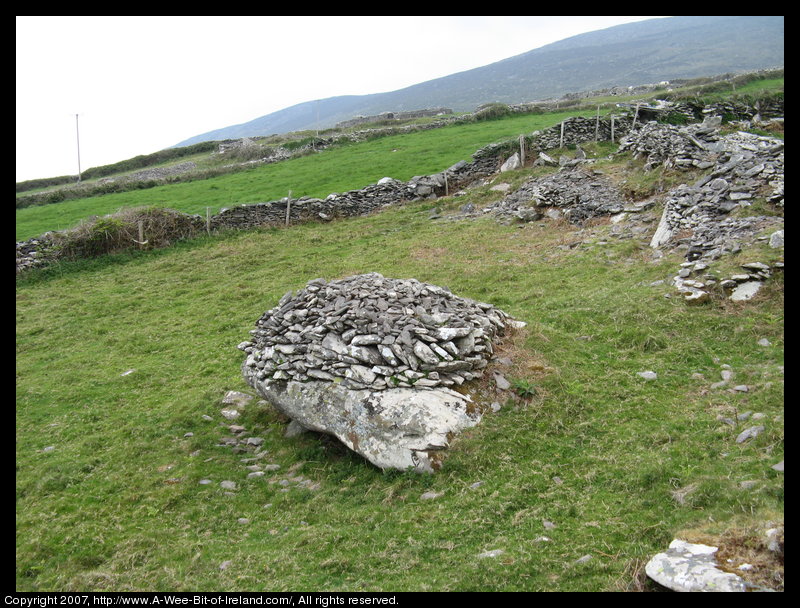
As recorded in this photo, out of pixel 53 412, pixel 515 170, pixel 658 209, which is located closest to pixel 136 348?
pixel 53 412

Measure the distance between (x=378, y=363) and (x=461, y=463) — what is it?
8.11ft

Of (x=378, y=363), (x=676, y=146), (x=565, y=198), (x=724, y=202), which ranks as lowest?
(x=378, y=363)

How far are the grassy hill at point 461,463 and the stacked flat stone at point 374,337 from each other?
3.41ft

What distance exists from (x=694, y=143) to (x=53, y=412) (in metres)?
26.8

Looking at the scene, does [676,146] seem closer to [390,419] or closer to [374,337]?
[374,337]

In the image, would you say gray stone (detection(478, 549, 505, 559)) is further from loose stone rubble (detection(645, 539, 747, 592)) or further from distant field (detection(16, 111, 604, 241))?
distant field (detection(16, 111, 604, 241))

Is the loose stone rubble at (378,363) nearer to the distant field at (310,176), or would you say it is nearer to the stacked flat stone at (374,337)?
the stacked flat stone at (374,337)

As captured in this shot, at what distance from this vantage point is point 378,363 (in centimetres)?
993

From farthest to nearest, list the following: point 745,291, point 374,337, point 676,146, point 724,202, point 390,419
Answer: point 676,146, point 724,202, point 745,291, point 374,337, point 390,419

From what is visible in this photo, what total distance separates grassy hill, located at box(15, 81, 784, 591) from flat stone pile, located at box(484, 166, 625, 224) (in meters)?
5.23

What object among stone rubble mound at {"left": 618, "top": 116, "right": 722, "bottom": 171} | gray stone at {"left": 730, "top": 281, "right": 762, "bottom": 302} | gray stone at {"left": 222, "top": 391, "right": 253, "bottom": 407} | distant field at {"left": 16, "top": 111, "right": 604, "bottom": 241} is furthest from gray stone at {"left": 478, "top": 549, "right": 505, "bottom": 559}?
distant field at {"left": 16, "top": 111, "right": 604, "bottom": 241}

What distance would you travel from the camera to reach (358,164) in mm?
41219

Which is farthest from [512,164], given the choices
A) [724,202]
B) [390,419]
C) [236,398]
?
[390,419]

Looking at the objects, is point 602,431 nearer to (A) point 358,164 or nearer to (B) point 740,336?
(B) point 740,336
